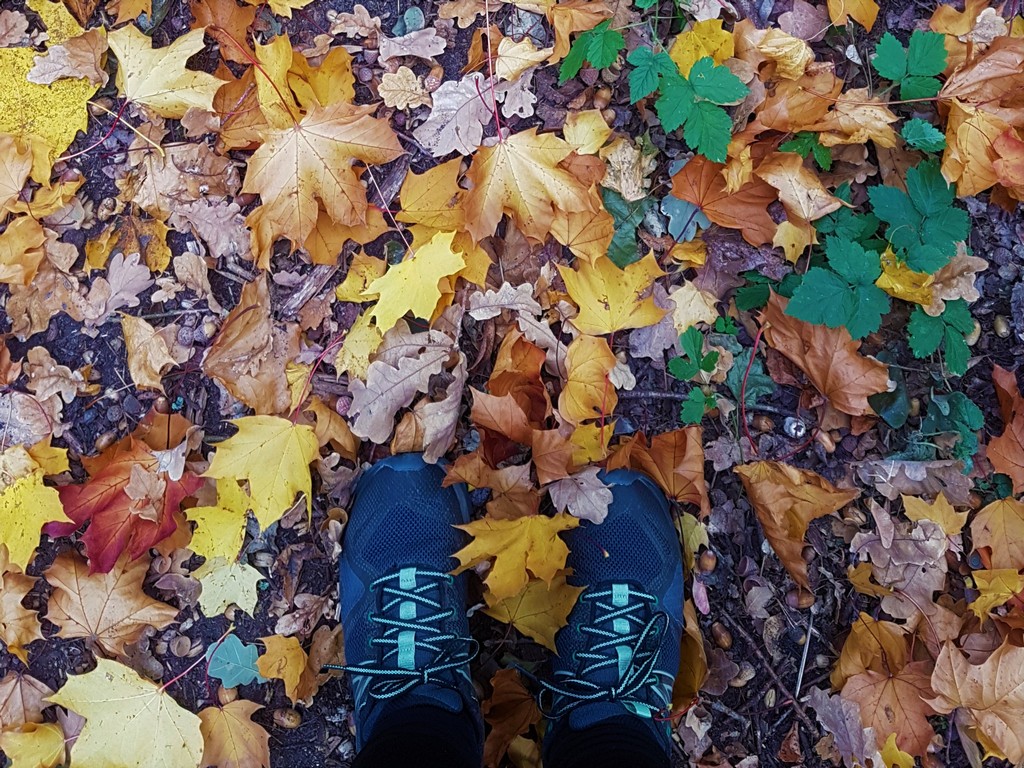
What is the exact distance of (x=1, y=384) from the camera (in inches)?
69.4

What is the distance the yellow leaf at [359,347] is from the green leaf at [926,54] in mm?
1382

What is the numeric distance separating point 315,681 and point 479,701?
404 millimetres

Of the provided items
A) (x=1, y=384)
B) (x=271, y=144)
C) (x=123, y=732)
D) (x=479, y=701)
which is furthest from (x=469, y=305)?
(x=123, y=732)

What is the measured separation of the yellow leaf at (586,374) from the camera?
1681 millimetres

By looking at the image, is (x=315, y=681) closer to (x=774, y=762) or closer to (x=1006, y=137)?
(x=774, y=762)

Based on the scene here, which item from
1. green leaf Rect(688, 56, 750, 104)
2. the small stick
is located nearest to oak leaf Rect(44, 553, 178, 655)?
the small stick

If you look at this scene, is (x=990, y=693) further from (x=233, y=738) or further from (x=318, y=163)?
(x=318, y=163)

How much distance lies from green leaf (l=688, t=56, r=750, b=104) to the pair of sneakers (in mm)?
874

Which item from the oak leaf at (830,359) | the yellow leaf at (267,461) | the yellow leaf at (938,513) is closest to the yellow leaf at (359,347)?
the yellow leaf at (267,461)

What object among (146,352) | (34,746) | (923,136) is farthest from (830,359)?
(34,746)

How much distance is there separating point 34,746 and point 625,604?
1.45m

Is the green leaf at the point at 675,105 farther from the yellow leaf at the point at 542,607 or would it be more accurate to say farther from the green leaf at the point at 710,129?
the yellow leaf at the point at 542,607

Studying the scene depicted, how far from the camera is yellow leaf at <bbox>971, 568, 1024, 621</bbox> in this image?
1.64 metres

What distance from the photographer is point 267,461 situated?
162 centimetres
